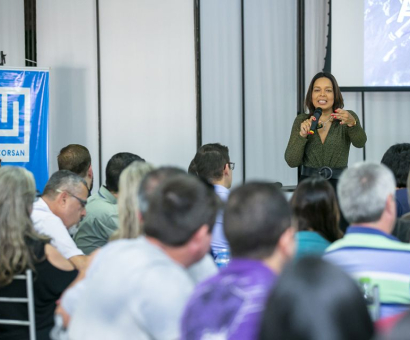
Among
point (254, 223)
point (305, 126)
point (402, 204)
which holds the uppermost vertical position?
point (305, 126)

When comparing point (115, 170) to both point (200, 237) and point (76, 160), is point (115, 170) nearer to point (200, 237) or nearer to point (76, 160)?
point (76, 160)

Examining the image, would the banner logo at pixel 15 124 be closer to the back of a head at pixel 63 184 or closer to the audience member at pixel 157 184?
the back of a head at pixel 63 184

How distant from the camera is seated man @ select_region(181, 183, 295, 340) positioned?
120 cm

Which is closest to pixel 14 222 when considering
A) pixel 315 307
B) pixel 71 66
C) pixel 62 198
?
pixel 62 198

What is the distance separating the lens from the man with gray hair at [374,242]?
1907 mm

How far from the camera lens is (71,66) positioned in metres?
6.71

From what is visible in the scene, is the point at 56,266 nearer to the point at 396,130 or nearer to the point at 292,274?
the point at 292,274

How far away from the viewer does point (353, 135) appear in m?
4.32

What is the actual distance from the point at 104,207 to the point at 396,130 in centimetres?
426

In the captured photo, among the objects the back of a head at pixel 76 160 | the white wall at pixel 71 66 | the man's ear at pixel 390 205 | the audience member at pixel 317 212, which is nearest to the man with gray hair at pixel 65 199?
the back of a head at pixel 76 160

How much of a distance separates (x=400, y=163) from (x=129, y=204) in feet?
6.00

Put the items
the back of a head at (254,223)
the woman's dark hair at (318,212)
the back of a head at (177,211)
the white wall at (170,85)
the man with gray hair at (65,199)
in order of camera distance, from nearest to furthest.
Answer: the back of a head at (254,223), the back of a head at (177,211), the woman's dark hair at (318,212), the man with gray hair at (65,199), the white wall at (170,85)

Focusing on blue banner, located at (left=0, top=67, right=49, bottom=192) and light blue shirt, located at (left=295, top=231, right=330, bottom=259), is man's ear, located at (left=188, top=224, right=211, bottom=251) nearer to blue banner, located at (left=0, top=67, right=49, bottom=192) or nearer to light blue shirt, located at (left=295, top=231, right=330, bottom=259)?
light blue shirt, located at (left=295, top=231, right=330, bottom=259)

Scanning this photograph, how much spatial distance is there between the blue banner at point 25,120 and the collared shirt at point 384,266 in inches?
172
